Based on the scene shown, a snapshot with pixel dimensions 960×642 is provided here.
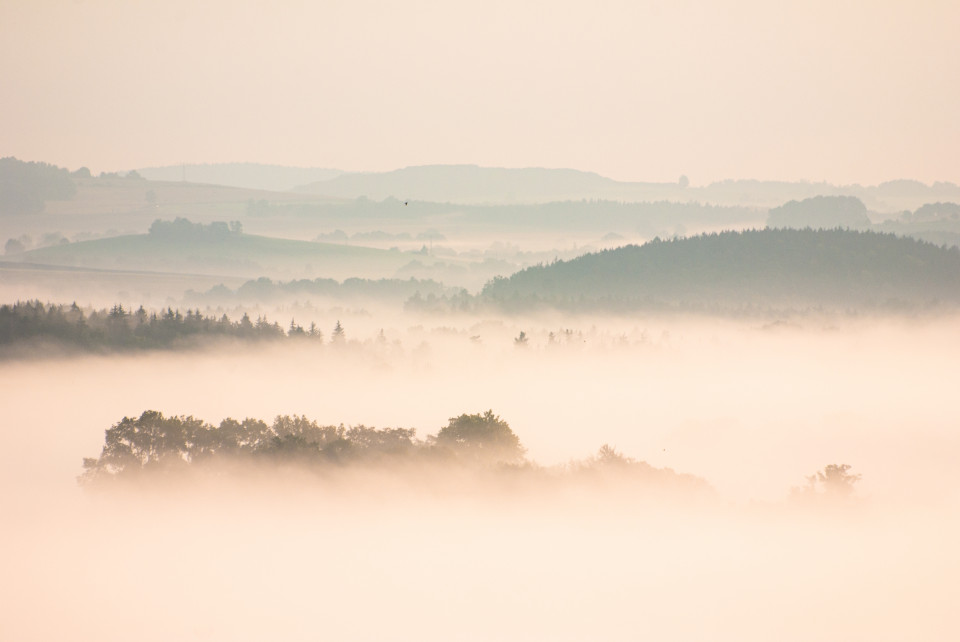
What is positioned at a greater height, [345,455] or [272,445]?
[272,445]

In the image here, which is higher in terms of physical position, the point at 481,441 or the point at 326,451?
the point at 481,441

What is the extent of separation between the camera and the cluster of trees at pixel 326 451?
108125 mm

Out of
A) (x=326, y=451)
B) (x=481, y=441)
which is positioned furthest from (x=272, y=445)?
(x=481, y=441)

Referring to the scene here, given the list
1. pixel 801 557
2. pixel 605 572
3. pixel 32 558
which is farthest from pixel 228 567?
pixel 801 557

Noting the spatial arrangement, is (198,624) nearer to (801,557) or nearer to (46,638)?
(46,638)

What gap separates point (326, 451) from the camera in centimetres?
11044

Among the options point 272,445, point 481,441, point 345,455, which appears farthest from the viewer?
point 481,441

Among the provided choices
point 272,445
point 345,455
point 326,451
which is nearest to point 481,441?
point 345,455

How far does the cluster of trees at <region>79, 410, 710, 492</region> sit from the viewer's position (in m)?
108

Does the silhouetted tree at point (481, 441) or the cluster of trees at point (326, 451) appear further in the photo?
the silhouetted tree at point (481, 441)

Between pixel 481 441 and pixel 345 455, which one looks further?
pixel 481 441

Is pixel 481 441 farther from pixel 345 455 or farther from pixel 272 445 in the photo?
pixel 272 445

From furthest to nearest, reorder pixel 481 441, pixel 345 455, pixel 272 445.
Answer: pixel 481 441 → pixel 272 445 → pixel 345 455

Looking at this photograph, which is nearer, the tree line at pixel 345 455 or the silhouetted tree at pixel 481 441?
the tree line at pixel 345 455
